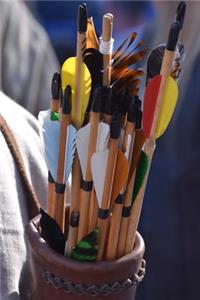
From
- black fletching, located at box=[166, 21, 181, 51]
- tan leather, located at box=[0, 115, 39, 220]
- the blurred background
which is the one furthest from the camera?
the blurred background

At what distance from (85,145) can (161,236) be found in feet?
1.98

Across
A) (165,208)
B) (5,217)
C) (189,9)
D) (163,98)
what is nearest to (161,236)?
(165,208)

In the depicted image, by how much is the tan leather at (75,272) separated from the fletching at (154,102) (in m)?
0.11

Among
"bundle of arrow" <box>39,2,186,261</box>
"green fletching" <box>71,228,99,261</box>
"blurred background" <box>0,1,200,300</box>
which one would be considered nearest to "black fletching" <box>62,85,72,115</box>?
"bundle of arrow" <box>39,2,186,261</box>

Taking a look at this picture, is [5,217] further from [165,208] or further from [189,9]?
[189,9]

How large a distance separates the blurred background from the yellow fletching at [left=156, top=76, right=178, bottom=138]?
530 mm

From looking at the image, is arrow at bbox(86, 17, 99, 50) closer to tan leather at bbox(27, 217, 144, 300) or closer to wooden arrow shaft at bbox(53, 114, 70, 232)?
wooden arrow shaft at bbox(53, 114, 70, 232)

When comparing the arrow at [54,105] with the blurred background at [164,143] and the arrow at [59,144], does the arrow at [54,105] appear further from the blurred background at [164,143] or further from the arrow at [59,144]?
the blurred background at [164,143]

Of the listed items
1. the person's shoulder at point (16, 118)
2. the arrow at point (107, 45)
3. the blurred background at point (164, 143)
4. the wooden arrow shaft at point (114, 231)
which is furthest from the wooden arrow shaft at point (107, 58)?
the blurred background at point (164, 143)

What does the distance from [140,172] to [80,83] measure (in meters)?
0.09

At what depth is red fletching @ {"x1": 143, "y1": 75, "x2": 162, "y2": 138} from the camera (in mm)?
475

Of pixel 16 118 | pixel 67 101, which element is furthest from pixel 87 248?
pixel 16 118

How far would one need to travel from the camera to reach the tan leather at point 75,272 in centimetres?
50

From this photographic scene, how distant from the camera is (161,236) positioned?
1062 millimetres
